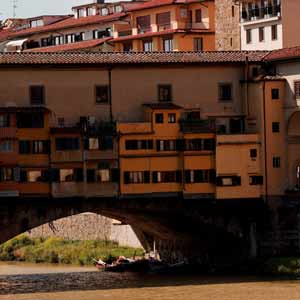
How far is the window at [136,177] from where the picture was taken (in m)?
73.0

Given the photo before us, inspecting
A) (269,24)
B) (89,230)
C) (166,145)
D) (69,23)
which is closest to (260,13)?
(269,24)

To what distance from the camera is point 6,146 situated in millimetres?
71562

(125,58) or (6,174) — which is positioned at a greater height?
(125,58)

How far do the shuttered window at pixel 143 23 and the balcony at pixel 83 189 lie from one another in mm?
27906

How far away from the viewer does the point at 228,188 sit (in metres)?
73.9

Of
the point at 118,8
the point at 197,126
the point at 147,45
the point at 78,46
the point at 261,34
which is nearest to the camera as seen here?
the point at 197,126

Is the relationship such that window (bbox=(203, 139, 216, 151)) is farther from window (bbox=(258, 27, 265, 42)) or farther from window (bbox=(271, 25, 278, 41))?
window (bbox=(258, 27, 265, 42))

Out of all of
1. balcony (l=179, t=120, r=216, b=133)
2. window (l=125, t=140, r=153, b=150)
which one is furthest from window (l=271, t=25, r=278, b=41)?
window (l=125, t=140, r=153, b=150)

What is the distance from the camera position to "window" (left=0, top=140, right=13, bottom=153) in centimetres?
7150

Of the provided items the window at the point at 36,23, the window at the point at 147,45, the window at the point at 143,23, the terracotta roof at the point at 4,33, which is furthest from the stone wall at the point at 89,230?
the window at the point at 36,23

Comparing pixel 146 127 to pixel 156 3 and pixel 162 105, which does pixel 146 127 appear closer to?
pixel 162 105

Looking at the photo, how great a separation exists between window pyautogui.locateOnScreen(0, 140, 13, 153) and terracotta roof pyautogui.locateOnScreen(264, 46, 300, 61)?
1091 centimetres

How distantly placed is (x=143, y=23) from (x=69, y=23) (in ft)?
30.6

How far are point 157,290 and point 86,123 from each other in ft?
25.0
